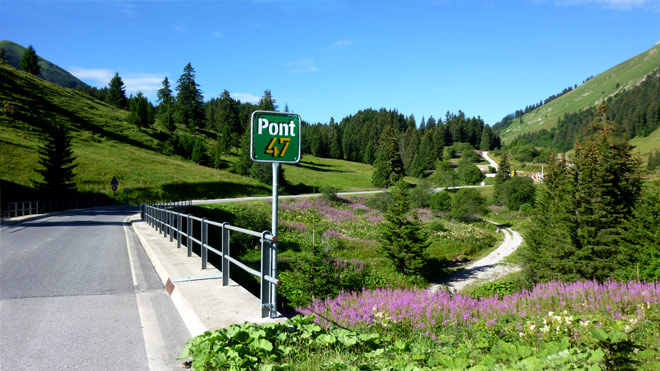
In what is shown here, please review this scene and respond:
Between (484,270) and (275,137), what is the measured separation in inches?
1191

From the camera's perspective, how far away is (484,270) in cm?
3133

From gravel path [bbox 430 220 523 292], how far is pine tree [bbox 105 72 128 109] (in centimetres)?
13063

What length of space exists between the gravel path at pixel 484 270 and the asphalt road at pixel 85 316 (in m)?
19.1

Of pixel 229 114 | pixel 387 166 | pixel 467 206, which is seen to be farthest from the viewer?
pixel 229 114

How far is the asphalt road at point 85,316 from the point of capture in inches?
173

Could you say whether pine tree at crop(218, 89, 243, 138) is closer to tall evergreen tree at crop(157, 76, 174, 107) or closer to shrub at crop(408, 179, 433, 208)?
tall evergreen tree at crop(157, 76, 174, 107)

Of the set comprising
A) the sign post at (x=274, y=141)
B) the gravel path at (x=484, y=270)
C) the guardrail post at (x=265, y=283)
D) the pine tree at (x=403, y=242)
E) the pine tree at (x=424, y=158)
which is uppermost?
the pine tree at (x=424, y=158)

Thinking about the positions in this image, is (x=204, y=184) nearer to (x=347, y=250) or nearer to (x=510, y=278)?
(x=347, y=250)

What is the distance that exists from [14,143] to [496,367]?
7466cm

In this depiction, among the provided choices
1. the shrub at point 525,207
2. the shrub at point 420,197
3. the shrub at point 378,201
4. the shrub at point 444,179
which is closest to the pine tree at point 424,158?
the shrub at point 444,179

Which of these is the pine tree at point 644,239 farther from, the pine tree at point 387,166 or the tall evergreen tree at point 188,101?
the tall evergreen tree at point 188,101

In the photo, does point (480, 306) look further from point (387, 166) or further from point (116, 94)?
point (116, 94)

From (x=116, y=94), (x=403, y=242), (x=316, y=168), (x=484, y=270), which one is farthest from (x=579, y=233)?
(x=116, y=94)

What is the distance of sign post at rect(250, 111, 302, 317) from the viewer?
17.5ft
